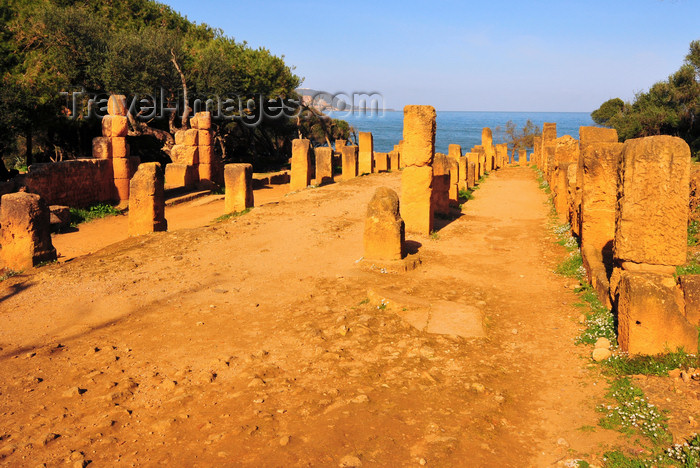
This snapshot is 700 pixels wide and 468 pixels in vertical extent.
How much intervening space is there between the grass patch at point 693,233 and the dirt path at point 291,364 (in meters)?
2.30

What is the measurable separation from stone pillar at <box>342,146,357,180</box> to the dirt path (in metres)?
13.6

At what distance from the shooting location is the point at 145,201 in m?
13.0

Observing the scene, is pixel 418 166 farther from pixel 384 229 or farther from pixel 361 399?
pixel 361 399

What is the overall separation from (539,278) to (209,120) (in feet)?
59.2

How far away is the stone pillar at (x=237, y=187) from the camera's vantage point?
622 inches

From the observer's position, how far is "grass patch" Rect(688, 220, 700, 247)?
9363mm

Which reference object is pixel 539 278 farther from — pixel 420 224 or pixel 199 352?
pixel 199 352

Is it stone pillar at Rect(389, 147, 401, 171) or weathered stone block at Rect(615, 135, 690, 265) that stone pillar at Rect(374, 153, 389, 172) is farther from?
weathered stone block at Rect(615, 135, 690, 265)

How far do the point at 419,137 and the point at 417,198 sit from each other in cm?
137

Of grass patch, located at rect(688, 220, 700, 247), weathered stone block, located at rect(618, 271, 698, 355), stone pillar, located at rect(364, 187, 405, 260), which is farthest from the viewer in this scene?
stone pillar, located at rect(364, 187, 405, 260)

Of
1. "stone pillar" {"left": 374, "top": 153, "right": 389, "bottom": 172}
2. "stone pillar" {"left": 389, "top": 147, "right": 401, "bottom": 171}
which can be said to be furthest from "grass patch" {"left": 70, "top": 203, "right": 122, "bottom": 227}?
"stone pillar" {"left": 389, "top": 147, "right": 401, "bottom": 171}

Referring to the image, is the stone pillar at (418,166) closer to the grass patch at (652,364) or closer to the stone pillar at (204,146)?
the grass patch at (652,364)

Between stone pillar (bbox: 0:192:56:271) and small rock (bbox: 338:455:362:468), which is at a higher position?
stone pillar (bbox: 0:192:56:271)

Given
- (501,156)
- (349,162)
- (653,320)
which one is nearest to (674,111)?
(501,156)
